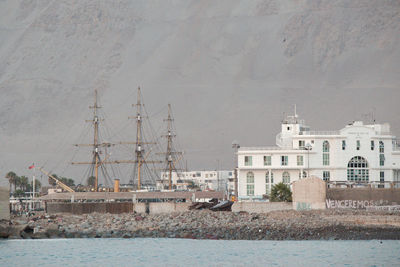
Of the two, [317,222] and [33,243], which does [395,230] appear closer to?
[317,222]

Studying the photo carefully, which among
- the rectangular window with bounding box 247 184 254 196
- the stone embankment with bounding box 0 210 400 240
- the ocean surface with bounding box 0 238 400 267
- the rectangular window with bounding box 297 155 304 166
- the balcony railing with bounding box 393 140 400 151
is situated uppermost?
the balcony railing with bounding box 393 140 400 151

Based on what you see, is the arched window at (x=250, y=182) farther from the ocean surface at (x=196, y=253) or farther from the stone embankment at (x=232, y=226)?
the ocean surface at (x=196, y=253)

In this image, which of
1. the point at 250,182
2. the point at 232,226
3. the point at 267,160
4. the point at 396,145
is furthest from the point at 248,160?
the point at 232,226

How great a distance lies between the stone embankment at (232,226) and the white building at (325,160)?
26245 millimetres

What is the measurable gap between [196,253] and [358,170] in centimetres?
5757

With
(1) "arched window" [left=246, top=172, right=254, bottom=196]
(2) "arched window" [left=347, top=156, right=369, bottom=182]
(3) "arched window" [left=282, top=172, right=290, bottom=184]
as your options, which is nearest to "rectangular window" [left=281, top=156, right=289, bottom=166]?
(3) "arched window" [left=282, top=172, right=290, bottom=184]

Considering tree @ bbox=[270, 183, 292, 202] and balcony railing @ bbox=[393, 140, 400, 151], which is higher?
balcony railing @ bbox=[393, 140, 400, 151]

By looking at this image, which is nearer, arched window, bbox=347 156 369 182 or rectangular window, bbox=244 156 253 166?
arched window, bbox=347 156 369 182

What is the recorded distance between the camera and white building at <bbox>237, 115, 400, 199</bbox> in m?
115

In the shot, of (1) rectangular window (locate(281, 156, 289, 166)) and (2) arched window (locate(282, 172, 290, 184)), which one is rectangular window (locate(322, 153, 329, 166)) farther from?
(2) arched window (locate(282, 172, 290, 184))

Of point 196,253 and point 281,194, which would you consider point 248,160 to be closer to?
point 281,194

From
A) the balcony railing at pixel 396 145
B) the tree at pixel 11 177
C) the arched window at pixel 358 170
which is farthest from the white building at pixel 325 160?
the tree at pixel 11 177

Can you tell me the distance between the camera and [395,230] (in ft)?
236

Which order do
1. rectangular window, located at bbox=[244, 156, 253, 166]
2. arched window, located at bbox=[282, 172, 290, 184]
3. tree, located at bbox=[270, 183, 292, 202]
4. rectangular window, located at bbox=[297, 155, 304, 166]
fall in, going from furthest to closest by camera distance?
rectangular window, located at bbox=[244, 156, 253, 166]
arched window, located at bbox=[282, 172, 290, 184]
rectangular window, located at bbox=[297, 155, 304, 166]
tree, located at bbox=[270, 183, 292, 202]
